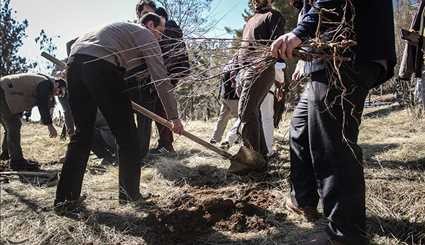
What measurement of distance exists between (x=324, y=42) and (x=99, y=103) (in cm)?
164

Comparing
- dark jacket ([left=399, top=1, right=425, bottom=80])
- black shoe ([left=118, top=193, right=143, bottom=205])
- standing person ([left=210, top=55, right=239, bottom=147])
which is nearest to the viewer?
black shoe ([left=118, top=193, right=143, bottom=205])

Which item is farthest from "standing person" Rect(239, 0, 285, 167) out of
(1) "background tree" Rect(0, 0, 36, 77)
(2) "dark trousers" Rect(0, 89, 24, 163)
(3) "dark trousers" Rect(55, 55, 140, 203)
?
(1) "background tree" Rect(0, 0, 36, 77)

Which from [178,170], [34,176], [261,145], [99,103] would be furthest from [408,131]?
[34,176]

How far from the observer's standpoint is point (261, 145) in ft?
14.2

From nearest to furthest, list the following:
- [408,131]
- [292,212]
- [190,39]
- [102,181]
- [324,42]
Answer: [324,42]
[190,39]
[292,212]
[102,181]
[408,131]

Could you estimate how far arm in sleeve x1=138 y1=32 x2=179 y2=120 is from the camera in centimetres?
337

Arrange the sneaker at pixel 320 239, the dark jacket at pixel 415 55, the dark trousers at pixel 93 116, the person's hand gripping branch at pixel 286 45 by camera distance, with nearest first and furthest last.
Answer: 1. the person's hand gripping branch at pixel 286 45
2. the sneaker at pixel 320 239
3. the dark trousers at pixel 93 116
4. the dark jacket at pixel 415 55

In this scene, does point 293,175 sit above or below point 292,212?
above

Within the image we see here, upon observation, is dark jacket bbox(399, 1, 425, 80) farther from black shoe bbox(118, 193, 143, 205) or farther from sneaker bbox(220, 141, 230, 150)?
black shoe bbox(118, 193, 143, 205)

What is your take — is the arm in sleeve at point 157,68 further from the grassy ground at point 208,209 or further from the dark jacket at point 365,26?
the dark jacket at point 365,26

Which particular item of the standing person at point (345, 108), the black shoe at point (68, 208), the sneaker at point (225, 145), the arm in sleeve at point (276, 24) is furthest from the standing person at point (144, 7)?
the standing person at point (345, 108)

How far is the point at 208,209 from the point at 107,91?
106cm

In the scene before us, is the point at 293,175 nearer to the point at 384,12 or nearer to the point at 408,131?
the point at 384,12

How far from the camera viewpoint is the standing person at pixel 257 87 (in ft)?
12.7
